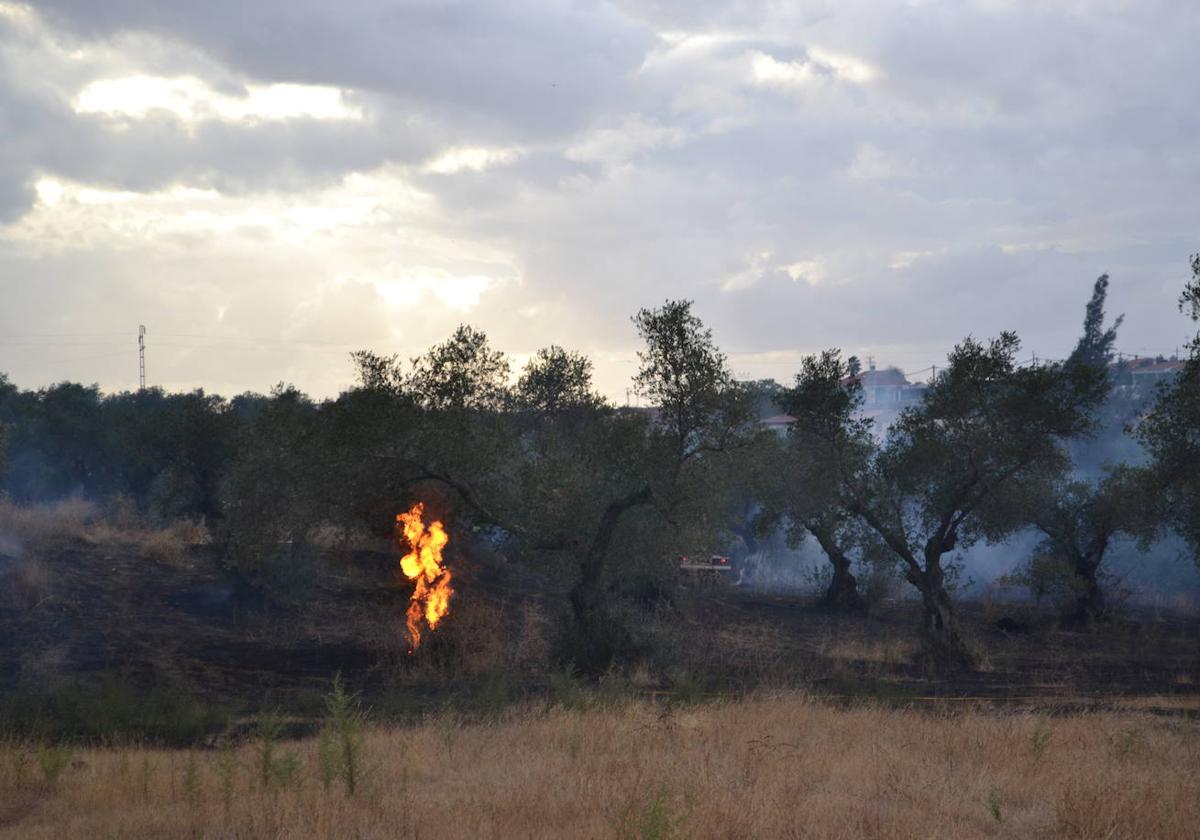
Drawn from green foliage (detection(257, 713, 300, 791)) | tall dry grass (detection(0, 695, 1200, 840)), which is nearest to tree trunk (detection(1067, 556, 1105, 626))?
tall dry grass (detection(0, 695, 1200, 840))

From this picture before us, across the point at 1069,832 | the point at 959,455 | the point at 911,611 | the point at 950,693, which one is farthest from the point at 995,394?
the point at 1069,832

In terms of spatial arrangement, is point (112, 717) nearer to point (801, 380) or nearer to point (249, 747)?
point (249, 747)

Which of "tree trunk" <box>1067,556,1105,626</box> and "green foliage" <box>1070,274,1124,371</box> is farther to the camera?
"green foliage" <box>1070,274,1124,371</box>

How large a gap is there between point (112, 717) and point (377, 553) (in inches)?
721

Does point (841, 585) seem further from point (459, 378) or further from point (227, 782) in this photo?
point (227, 782)

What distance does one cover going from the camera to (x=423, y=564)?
26094mm

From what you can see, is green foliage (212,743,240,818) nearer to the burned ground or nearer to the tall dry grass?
the tall dry grass

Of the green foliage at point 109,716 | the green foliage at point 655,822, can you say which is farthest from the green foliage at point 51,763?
the green foliage at point 655,822

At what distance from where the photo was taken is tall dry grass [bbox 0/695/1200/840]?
9602 mm

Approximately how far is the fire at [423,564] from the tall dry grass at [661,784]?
9.89 meters

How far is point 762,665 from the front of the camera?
2573 centimetres

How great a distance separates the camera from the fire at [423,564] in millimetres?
25641

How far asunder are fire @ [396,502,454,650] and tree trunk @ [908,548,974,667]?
13323 millimetres

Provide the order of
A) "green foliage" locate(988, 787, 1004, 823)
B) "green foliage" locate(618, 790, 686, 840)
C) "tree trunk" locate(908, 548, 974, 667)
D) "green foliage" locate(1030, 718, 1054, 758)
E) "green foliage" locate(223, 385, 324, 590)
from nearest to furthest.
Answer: "green foliage" locate(618, 790, 686, 840) < "green foliage" locate(988, 787, 1004, 823) < "green foliage" locate(1030, 718, 1054, 758) < "green foliage" locate(223, 385, 324, 590) < "tree trunk" locate(908, 548, 974, 667)
